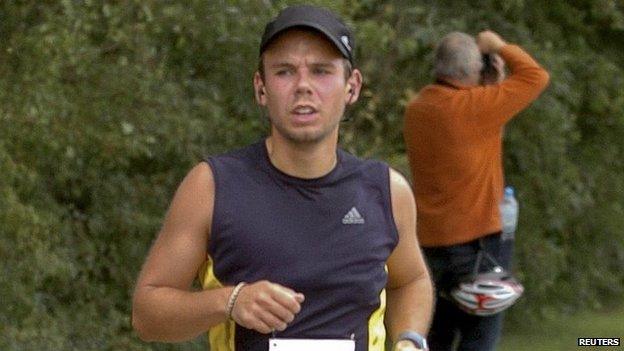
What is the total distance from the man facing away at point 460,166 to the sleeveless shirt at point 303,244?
341cm

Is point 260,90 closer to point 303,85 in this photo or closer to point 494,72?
point 303,85

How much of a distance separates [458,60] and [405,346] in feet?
12.0

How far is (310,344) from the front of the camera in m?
3.49

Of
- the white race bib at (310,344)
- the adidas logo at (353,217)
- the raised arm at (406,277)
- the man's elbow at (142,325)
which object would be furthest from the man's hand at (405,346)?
the man's elbow at (142,325)

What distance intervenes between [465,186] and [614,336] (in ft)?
Result: 11.4

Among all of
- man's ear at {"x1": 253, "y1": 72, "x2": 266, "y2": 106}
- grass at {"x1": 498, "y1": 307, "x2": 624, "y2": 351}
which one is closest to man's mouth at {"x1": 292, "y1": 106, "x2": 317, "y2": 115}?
man's ear at {"x1": 253, "y1": 72, "x2": 266, "y2": 106}

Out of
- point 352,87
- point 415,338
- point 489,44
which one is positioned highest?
point 352,87

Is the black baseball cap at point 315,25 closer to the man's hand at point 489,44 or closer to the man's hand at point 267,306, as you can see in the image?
the man's hand at point 267,306

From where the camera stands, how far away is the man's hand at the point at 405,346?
3697 mm

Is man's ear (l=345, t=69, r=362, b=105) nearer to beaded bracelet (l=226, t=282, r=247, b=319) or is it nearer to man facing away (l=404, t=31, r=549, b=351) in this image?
beaded bracelet (l=226, t=282, r=247, b=319)

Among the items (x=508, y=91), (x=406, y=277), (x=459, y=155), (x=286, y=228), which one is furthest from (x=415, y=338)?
(x=508, y=91)

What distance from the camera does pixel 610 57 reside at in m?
10.8

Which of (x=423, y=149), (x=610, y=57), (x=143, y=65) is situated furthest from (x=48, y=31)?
(x=610, y=57)

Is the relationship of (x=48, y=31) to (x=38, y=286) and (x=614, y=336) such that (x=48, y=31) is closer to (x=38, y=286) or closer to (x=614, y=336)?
(x=38, y=286)
